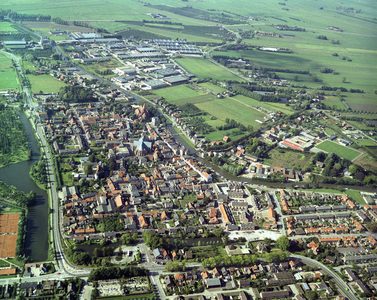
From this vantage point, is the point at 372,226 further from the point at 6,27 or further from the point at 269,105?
the point at 6,27

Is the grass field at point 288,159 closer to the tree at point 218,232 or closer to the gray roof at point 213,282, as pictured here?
the tree at point 218,232

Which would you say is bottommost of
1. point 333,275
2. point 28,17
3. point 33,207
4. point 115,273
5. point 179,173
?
point 333,275

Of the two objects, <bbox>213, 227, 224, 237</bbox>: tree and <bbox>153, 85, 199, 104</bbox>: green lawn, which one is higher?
<bbox>153, 85, 199, 104</bbox>: green lawn

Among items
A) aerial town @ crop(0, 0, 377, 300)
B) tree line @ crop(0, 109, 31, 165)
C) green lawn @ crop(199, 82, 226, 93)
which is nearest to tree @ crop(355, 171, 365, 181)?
aerial town @ crop(0, 0, 377, 300)

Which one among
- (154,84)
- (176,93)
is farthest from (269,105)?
(154,84)

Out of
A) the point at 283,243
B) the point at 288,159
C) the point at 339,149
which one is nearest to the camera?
the point at 283,243

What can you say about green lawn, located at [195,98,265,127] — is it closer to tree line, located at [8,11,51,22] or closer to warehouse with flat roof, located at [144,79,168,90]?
warehouse with flat roof, located at [144,79,168,90]

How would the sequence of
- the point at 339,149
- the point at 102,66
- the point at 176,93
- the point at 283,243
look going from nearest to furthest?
the point at 283,243 < the point at 339,149 < the point at 176,93 < the point at 102,66
